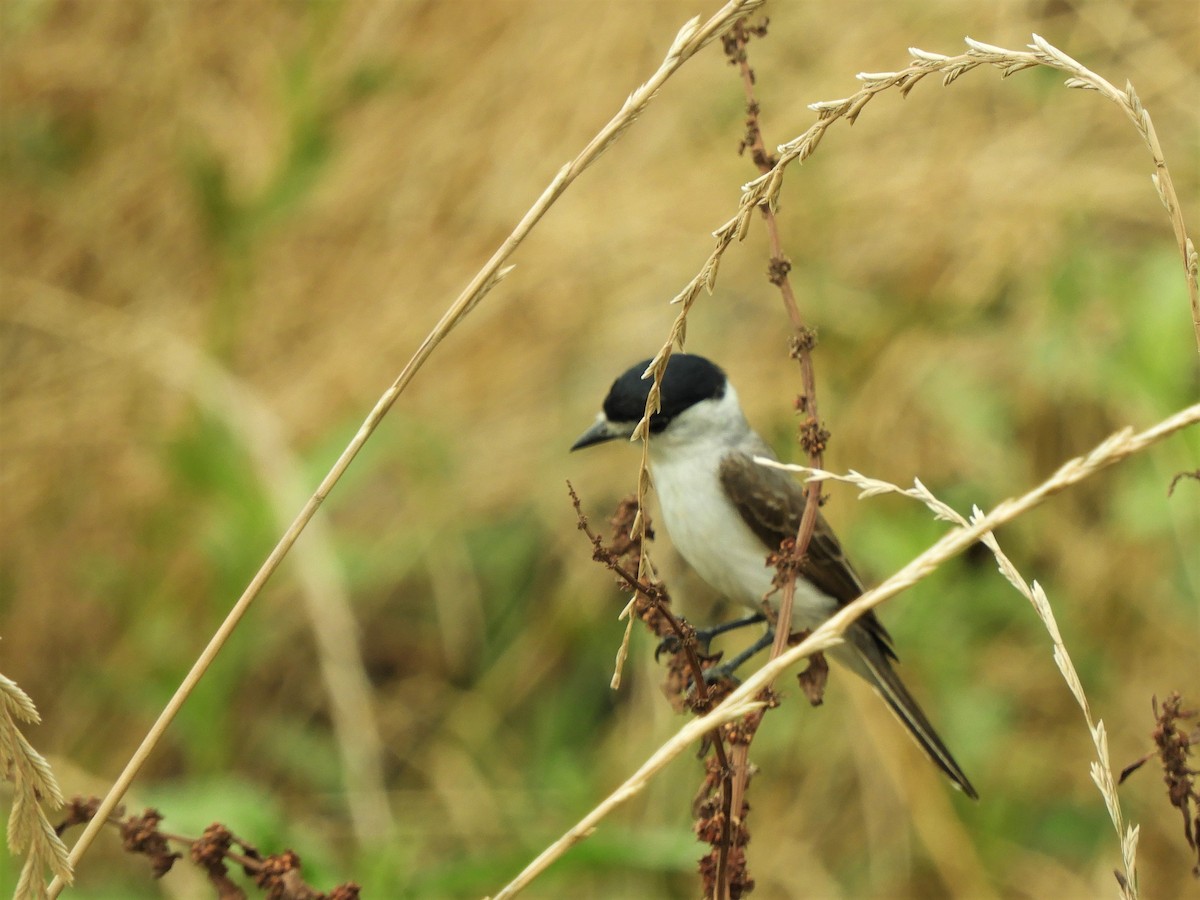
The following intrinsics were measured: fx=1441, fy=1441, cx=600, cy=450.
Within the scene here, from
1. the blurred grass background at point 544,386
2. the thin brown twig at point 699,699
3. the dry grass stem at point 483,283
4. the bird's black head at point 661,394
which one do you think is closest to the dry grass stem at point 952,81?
the dry grass stem at point 483,283

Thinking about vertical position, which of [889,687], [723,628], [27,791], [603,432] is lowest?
[889,687]

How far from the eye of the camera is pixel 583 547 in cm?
632

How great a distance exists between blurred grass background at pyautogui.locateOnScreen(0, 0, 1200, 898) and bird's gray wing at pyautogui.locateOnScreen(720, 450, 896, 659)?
0.58 m

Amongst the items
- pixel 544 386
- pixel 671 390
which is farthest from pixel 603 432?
pixel 544 386

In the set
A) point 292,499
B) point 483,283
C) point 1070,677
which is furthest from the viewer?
point 292,499

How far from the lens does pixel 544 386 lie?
6.75m

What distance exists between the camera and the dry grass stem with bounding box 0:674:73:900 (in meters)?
1.40

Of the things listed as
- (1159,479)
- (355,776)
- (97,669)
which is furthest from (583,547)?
(1159,479)

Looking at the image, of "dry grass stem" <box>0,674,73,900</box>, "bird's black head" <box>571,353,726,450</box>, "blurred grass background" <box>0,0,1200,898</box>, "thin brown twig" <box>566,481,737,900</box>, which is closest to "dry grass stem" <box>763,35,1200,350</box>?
"thin brown twig" <box>566,481,737,900</box>

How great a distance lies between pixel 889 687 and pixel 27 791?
301cm

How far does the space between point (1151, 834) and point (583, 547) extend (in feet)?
8.33

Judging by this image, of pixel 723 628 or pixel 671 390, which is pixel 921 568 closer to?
pixel 723 628

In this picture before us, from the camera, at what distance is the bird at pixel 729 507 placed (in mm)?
3912

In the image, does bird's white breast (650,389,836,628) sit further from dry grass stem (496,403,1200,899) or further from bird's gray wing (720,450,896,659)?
dry grass stem (496,403,1200,899)
